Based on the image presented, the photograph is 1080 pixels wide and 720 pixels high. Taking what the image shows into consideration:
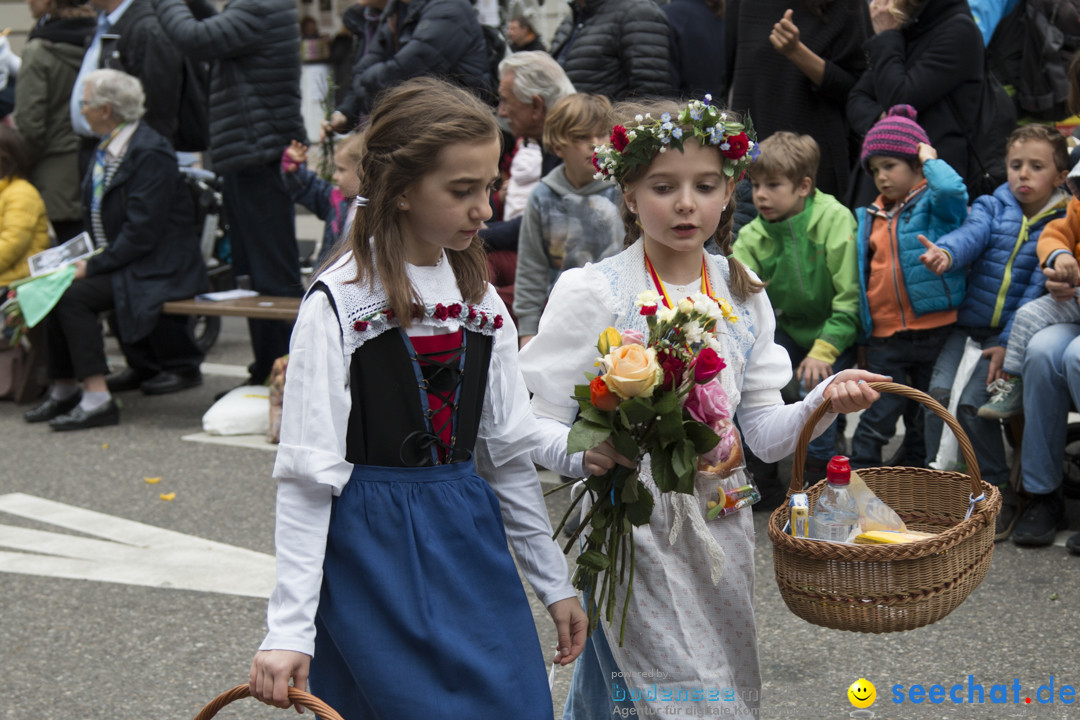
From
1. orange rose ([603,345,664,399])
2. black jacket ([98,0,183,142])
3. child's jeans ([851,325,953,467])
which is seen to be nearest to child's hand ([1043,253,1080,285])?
child's jeans ([851,325,953,467])

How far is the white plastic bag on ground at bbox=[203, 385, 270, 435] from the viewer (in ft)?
23.9

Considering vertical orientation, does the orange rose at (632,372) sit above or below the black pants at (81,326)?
above

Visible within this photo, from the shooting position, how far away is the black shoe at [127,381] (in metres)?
8.63

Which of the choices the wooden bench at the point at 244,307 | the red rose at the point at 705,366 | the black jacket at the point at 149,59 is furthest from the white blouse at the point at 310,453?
the black jacket at the point at 149,59

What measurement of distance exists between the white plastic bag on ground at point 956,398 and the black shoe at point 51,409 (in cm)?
538

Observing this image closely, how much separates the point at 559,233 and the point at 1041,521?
7.80ft

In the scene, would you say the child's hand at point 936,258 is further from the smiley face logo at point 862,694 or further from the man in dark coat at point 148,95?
the man in dark coat at point 148,95

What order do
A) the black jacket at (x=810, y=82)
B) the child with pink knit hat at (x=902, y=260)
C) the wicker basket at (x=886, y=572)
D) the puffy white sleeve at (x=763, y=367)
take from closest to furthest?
the wicker basket at (x=886, y=572) < the puffy white sleeve at (x=763, y=367) < the child with pink knit hat at (x=902, y=260) < the black jacket at (x=810, y=82)

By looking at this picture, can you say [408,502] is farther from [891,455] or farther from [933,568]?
[891,455]

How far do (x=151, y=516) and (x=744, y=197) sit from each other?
335 cm

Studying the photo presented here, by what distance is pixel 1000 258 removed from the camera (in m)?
5.25

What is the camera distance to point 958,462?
5168mm

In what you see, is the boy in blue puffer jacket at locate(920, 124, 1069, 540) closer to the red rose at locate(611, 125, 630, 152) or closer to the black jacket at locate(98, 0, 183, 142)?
the red rose at locate(611, 125, 630, 152)

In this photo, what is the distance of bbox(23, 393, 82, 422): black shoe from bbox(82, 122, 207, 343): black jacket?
1.92 feet
